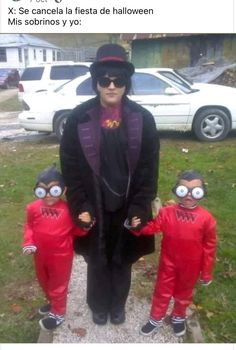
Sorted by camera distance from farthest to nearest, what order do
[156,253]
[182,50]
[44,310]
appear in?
[182,50] < [156,253] < [44,310]

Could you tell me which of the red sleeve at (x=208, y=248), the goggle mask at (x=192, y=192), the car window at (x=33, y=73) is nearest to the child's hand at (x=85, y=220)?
the goggle mask at (x=192, y=192)

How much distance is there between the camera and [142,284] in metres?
3.70

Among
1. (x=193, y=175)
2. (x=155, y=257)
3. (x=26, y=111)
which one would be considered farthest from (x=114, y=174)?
(x=26, y=111)

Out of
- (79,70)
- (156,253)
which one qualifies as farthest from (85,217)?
(79,70)

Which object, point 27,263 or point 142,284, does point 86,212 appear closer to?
point 142,284

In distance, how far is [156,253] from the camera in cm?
431

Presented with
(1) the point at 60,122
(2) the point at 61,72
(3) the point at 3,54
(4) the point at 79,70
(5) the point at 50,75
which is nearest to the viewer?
(1) the point at 60,122

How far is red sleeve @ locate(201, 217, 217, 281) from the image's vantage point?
8.59 feet

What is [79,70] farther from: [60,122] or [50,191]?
[50,191]

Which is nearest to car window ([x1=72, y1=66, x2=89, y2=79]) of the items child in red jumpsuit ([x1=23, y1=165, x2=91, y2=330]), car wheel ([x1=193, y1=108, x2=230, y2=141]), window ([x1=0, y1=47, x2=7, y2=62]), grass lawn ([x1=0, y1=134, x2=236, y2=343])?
grass lawn ([x1=0, y1=134, x2=236, y2=343])

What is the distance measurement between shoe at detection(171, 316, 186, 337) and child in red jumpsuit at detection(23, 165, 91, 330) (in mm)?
884

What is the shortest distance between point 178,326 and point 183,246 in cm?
74

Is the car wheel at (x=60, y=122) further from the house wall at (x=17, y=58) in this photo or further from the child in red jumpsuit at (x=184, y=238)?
the house wall at (x=17, y=58)
